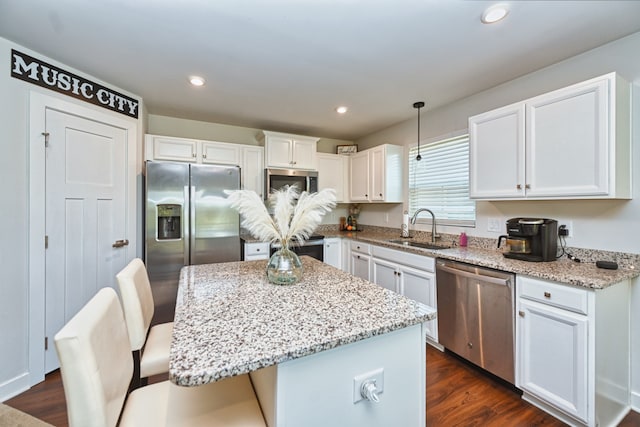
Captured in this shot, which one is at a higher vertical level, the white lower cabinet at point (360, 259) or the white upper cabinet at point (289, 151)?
the white upper cabinet at point (289, 151)

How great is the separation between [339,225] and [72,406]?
403 cm

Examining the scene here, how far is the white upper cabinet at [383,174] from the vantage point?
351 cm

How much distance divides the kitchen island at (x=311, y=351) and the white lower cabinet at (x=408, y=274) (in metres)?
1.35

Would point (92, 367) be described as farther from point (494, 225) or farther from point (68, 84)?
point (494, 225)

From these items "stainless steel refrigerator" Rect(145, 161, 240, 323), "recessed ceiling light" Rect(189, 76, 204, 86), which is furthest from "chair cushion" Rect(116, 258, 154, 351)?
"recessed ceiling light" Rect(189, 76, 204, 86)

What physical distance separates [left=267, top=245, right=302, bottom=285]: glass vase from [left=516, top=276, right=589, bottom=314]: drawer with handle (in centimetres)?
149

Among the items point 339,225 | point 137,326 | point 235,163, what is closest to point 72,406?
point 137,326

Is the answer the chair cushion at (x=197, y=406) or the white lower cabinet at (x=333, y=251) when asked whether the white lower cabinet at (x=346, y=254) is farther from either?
the chair cushion at (x=197, y=406)

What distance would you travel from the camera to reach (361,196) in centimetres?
395

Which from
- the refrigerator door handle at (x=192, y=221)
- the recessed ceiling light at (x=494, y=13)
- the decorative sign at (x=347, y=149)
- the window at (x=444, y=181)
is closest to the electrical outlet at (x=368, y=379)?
the recessed ceiling light at (x=494, y=13)

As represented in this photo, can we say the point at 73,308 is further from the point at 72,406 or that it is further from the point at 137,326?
the point at 72,406

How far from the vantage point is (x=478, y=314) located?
2.03m

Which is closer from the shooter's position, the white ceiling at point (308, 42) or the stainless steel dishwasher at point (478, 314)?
the white ceiling at point (308, 42)

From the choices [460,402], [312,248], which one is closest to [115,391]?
[460,402]
